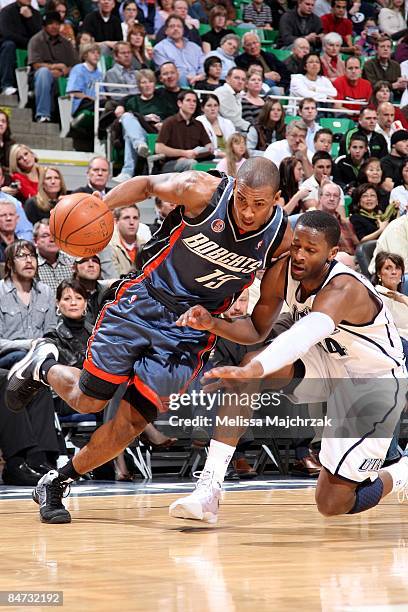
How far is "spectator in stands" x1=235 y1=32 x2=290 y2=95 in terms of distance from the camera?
1186cm

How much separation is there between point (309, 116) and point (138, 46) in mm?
1998

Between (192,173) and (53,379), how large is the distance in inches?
43.7

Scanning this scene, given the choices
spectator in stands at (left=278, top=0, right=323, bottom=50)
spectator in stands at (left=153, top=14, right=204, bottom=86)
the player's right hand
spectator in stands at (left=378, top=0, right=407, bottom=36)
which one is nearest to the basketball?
the player's right hand

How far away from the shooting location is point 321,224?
13.0ft

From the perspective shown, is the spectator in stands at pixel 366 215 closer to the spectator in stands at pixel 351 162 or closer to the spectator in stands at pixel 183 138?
the spectator in stands at pixel 351 162

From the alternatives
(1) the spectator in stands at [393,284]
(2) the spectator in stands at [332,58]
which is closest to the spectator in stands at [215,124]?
(2) the spectator in stands at [332,58]

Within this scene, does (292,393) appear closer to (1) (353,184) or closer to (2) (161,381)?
(2) (161,381)

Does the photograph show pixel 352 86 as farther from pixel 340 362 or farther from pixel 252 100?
pixel 340 362

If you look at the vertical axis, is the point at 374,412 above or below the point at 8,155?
above

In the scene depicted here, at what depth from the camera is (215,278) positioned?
168 inches

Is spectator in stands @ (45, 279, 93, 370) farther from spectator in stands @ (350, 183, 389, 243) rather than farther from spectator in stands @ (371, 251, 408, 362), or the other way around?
spectator in stands @ (350, 183, 389, 243)

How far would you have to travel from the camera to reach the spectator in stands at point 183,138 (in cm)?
958

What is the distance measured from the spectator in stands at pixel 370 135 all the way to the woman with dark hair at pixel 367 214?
1.55 m

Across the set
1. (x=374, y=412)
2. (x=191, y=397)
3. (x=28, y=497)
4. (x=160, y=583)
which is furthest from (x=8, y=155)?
(x=160, y=583)
